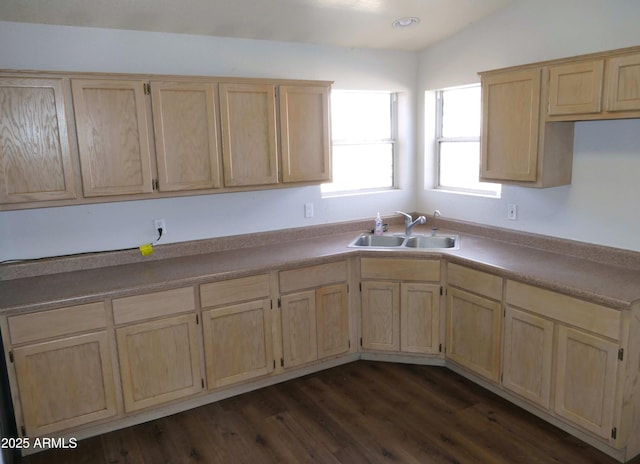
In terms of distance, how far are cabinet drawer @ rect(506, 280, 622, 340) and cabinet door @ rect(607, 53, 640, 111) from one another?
104 centimetres

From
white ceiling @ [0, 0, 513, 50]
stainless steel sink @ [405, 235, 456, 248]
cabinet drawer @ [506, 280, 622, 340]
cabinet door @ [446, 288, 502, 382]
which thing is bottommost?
cabinet door @ [446, 288, 502, 382]

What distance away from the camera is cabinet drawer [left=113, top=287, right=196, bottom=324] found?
2.74 meters

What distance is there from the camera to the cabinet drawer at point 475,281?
9.77 feet

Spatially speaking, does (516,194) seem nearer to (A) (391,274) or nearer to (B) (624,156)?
(B) (624,156)

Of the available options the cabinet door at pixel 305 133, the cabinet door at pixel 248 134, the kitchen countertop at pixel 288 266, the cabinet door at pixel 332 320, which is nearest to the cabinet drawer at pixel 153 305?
the kitchen countertop at pixel 288 266

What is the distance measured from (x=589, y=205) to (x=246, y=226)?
2377 mm

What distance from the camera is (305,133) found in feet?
11.2

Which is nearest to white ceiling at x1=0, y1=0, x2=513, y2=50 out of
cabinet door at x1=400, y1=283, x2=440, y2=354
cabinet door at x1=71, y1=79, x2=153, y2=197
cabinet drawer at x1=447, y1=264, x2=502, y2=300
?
cabinet door at x1=71, y1=79, x2=153, y2=197

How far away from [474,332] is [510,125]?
139 cm

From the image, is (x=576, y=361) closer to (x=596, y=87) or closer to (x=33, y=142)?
(x=596, y=87)

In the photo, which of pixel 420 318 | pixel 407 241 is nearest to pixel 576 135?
pixel 407 241

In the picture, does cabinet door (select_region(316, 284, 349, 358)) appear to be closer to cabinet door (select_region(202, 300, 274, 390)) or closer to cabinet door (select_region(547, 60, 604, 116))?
cabinet door (select_region(202, 300, 274, 390))

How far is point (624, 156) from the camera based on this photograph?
283 cm

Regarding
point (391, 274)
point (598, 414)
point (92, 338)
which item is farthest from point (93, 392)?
point (598, 414)
